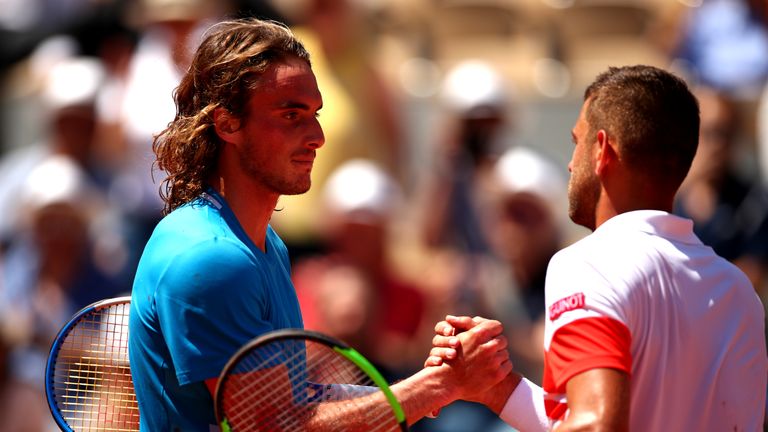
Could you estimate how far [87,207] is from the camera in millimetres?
7762

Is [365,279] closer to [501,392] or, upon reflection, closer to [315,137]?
[501,392]

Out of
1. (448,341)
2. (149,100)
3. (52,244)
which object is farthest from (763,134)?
(448,341)

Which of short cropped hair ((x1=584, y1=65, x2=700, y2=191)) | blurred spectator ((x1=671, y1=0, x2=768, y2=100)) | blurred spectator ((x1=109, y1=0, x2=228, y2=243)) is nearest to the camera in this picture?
short cropped hair ((x1=584, y1=65, x2=700, y2=191))

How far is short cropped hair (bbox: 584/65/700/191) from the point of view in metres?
3.20

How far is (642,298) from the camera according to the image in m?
3.05

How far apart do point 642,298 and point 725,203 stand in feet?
11.9

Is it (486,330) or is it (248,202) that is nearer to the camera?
(248,202)

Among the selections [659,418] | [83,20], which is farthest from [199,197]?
[83,20]

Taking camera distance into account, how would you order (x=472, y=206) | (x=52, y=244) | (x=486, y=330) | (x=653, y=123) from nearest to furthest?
(x=653, y=123), (x=486, y=330), (x=472, y=206), (x=52, y=244)

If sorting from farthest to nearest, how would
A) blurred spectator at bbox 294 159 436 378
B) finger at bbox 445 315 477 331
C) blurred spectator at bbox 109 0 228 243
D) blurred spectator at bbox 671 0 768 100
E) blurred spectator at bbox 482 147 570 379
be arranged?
blurred spectator at bbox 671 0 768 100 < blurred spectator at bbox 109 0 228 243 < blurred spectator at bbox 482 147 570 379 < blurred spectator at bbox 294 159 436 378 < finger at bbox 445 315 477 331

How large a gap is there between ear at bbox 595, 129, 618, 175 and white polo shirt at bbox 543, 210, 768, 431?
13 centimetres

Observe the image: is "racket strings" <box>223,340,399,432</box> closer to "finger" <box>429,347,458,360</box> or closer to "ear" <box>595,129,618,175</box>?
"finger" <box>429,347,458,360</box>

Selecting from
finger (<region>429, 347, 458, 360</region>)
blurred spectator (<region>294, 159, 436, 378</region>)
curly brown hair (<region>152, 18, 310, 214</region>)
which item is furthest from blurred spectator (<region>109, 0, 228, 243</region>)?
finger (<region>429, 347, 458, 360</region>)

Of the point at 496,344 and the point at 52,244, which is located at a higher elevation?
the point at 496,344
